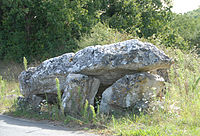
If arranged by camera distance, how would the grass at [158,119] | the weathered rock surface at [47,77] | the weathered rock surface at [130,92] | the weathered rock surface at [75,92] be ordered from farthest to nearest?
1. the weathered rock surface at [47,77]
2. the weathered rock surface at [75,92]
3. the weathered rock surface at [130,92]
4. the grass at [158,119]

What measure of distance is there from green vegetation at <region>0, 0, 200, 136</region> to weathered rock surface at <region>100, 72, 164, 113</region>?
450mm

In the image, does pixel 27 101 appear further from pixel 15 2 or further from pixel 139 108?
pixel 15 2

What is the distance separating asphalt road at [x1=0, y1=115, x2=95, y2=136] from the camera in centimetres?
593

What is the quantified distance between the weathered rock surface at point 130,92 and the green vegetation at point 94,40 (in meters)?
0.45

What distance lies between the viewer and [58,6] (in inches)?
613

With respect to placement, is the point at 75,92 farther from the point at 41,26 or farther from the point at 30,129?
the point at 41,26

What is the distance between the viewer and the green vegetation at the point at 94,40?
6.32 metres

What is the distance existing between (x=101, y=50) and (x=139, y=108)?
195 cm

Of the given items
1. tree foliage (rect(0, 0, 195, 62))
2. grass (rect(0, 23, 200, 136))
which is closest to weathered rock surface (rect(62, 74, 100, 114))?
grass (rect(0, 23, 200, 136))

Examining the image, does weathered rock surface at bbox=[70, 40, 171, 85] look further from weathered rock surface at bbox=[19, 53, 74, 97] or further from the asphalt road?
the asphalt road

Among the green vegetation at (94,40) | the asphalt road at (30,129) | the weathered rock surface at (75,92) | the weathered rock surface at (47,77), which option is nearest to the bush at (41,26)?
the green vegetation at (94,40)

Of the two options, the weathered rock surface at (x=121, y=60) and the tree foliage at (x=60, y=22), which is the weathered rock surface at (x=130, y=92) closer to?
the weathered rock surface at (x=121, y=60)

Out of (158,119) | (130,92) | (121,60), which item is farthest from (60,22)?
(158,119)

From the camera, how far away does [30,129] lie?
20.9ft
